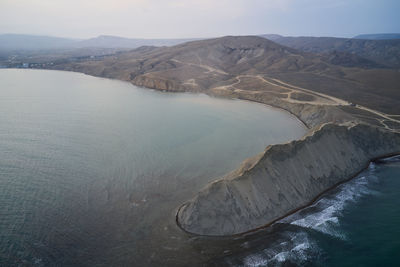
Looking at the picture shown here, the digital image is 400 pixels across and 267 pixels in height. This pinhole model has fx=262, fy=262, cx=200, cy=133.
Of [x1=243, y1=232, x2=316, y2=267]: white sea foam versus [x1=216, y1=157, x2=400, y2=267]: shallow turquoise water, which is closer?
[x1=243, y1=232, x2=316, y2=267]: white sea foam

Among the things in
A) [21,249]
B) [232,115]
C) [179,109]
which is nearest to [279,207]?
[21,249]

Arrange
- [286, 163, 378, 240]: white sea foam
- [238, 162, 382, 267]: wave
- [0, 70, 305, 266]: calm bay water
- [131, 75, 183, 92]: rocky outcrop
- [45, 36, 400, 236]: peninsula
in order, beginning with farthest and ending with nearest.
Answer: [131, 75, 183, 92]: rocky outcrop, [45, 36, 400, 236]: peninsula, [286, 163, 378, 240]: white sea foam, [0, 70, 305, 266]: calm bay water, [238, 162, 382, 267]: wave

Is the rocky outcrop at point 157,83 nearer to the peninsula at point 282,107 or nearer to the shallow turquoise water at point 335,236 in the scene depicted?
the peninsula at point 282,107

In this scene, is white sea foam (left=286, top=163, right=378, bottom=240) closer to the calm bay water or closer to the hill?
the calm bay water

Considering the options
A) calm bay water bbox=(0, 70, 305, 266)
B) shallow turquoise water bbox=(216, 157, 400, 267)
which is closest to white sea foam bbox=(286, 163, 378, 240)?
shallow turquoise water bbox=(216, 157, 400, 267)

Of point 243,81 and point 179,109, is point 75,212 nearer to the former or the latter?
point 179,109

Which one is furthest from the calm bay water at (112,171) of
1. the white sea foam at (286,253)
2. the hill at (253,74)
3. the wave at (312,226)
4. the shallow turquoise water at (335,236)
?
the hill at (253,74)

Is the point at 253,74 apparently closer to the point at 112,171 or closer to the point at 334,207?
the point at 112,171

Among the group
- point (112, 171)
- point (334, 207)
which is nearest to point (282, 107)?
point (334, 207)
